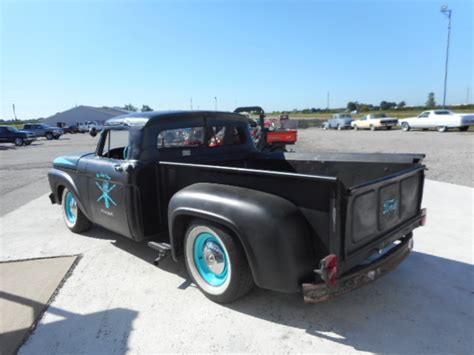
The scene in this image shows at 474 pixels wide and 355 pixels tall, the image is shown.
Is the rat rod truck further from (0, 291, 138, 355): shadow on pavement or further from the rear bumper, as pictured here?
(0, 291, 138, 355): shadow on pavement

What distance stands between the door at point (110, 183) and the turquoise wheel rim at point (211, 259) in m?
0.92

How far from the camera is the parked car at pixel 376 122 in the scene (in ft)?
100.0

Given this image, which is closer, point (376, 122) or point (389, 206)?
point (389, 206)

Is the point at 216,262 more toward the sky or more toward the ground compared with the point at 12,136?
more toward the ground

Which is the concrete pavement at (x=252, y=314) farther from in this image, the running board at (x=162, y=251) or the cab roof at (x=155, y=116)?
the cab roof at (x=155, y=116)

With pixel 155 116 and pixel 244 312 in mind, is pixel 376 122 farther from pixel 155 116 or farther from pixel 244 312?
pixel 244 312

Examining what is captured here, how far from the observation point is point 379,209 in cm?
294

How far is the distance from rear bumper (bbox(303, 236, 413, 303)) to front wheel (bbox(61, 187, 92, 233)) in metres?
3.73

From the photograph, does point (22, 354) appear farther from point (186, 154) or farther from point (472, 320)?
point (472, 320)

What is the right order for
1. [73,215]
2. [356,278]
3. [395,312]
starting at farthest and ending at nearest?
[73,215] → [395,312] → [356,278]

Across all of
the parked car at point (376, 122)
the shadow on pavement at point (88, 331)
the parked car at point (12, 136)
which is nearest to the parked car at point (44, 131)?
the parked car at point (12, 136)

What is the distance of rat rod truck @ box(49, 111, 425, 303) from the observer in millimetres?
2613

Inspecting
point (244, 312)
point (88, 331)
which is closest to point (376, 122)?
point (244, 312)

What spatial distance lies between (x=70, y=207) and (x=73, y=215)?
0.14 metres
